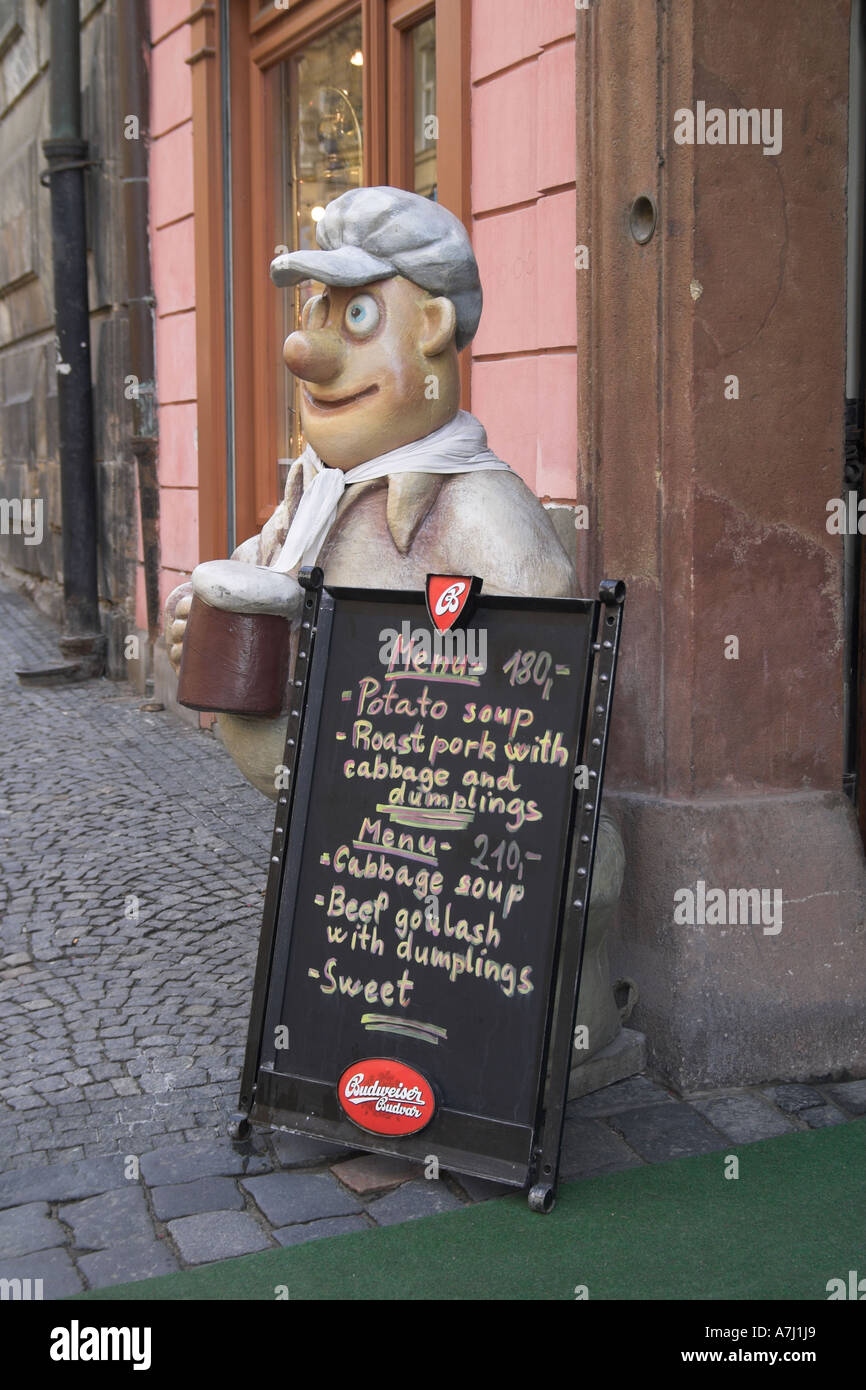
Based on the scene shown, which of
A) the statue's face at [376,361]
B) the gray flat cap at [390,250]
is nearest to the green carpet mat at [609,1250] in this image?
the statue's face at [376,361]

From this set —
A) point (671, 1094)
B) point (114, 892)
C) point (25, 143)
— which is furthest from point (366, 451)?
point (25, 143)

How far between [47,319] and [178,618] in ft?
28.1

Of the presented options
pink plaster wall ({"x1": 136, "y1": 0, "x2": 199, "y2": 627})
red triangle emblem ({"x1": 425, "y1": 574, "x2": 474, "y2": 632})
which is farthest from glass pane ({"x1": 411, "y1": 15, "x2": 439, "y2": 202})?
red triangle emblem ({"x1": 425, "y1": 574, "x2": 474, "y2": 632})

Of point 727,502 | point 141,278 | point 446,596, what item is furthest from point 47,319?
point 446,596

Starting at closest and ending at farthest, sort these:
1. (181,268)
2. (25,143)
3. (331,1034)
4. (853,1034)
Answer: (331,1034), (853,1034), (181,268), (25,143)

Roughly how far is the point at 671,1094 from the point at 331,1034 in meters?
0.88

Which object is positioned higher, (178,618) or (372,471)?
(372,471)

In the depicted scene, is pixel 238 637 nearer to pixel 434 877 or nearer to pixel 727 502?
pixel 434 877

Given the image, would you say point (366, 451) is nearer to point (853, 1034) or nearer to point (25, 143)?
point (853, 1034)

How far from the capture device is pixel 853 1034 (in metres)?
3.62

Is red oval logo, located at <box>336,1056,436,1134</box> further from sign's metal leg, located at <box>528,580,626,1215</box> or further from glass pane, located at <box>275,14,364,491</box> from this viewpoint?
glass pane, located at <box>275,14,364,491</box>

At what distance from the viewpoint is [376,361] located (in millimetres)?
3303

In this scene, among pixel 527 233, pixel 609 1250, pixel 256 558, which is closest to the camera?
pixel 609 1250

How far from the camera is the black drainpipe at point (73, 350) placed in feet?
28.6
